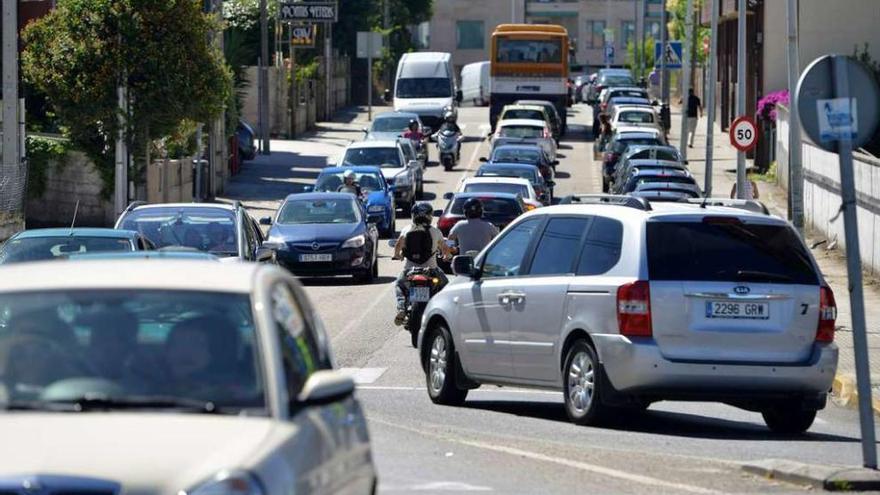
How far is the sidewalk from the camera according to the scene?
1798cm

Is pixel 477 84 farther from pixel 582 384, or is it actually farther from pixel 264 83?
pixel 582 384

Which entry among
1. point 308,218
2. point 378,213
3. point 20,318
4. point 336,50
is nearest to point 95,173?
point 378,213

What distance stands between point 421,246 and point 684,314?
8025 millimetres

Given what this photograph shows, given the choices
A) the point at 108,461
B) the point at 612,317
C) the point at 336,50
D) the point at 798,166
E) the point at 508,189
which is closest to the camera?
the point at 108,461

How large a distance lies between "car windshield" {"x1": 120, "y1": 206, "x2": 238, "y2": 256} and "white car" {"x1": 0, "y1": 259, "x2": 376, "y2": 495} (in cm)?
1355

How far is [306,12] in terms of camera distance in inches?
2532

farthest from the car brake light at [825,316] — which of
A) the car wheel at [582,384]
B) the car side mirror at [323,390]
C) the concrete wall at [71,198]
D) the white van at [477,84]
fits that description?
the white van at [477,84]

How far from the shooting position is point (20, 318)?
7.08 m

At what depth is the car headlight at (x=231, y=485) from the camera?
5734mm

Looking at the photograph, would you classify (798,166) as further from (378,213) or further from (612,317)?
(612,317)

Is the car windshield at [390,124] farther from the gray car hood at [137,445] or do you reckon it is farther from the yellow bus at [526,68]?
the gray car hood at [137,445]

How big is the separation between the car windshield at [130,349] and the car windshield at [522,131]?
45.0 metres

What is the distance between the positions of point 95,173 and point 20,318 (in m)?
30.7

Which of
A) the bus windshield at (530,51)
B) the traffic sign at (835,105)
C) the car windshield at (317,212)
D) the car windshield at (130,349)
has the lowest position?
the car windshield at (317,212)
